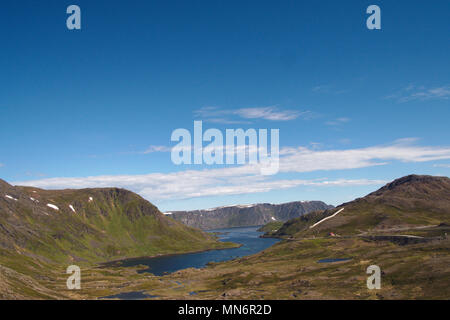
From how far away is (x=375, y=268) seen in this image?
545 ft
